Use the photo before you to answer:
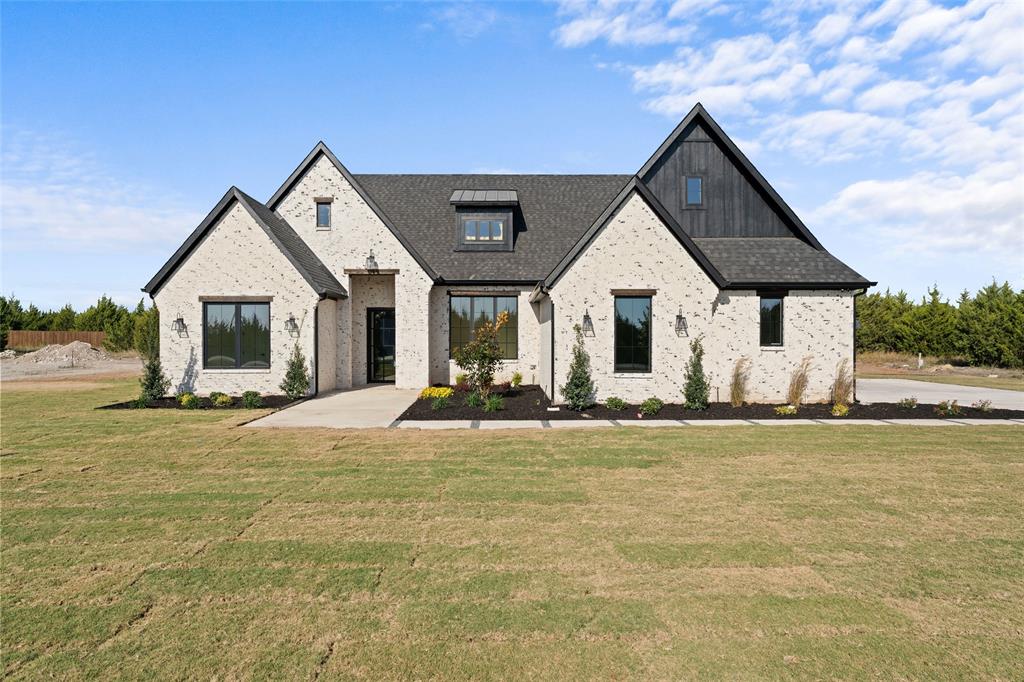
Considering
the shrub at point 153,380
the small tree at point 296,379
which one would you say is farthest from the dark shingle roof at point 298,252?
the shrub at point 153,380

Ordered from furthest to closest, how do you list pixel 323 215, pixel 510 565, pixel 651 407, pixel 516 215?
pixel 516 215, pixel 323 215, pixel 651 407, pixel 510 565

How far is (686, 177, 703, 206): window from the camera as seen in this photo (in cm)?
1906

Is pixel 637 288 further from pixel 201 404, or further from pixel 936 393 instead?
pixel 201 404

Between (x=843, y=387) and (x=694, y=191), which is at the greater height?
(x=694, y=191)

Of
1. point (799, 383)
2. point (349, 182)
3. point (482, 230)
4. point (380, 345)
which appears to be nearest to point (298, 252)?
point (349, 182)

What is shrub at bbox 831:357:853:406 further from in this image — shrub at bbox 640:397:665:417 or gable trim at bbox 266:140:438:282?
gable trim at bbox 266:140:438:282

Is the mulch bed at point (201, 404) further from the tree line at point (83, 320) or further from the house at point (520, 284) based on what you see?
the tree line at point (83, 320)

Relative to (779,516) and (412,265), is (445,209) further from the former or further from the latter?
(779,516)

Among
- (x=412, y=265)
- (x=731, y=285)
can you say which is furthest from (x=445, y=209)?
(x=731, y=285)

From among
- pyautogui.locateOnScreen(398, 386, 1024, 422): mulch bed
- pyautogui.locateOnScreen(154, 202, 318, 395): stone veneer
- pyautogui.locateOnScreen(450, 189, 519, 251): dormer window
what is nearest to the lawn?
pyautogui.locateOnScreen(398, 386, 1024, 422): mulch bed

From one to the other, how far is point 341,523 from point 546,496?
8.73 feet

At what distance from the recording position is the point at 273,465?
29.9 feet

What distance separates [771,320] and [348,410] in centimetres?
1334

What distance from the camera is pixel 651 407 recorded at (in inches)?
593
